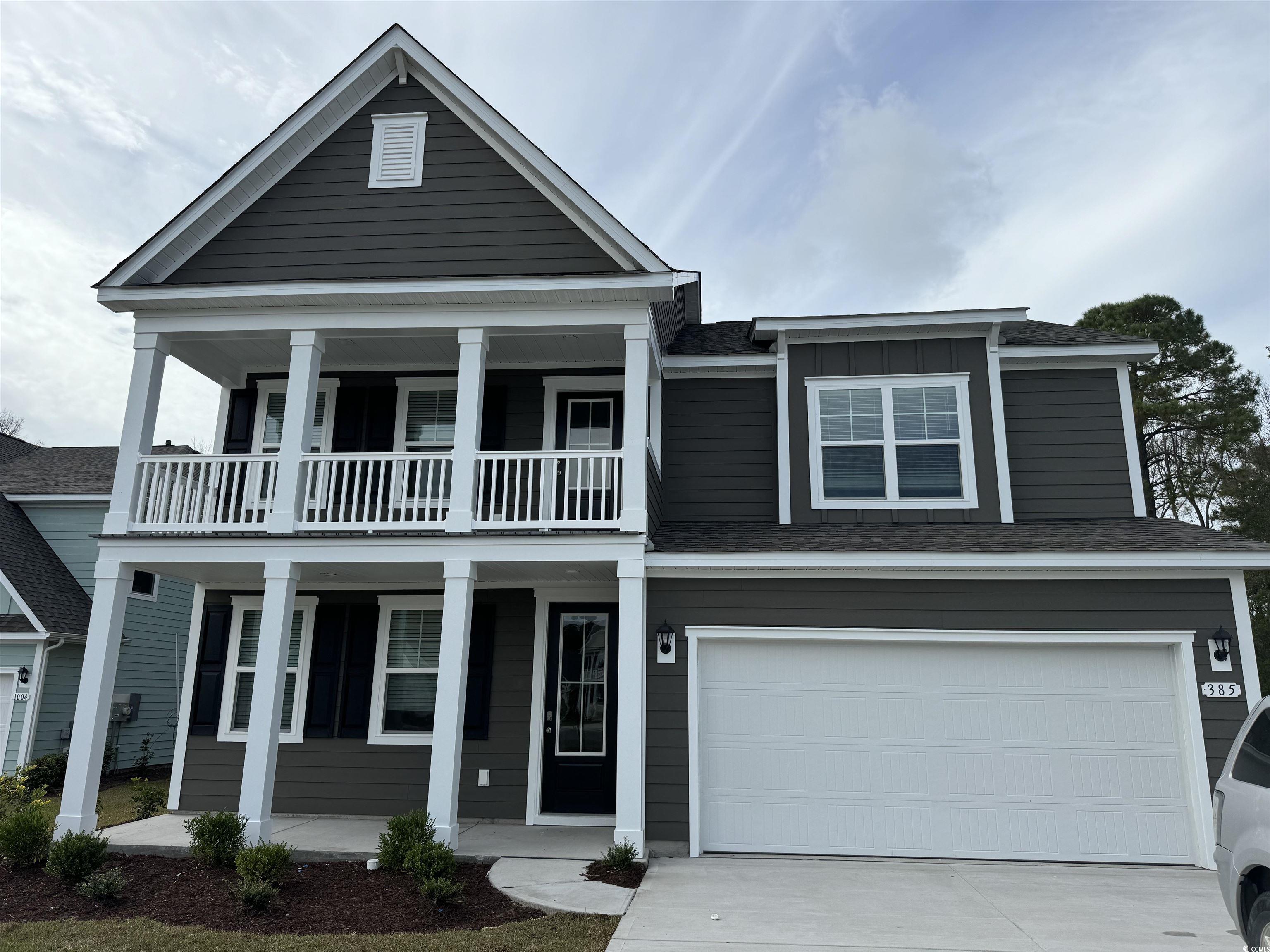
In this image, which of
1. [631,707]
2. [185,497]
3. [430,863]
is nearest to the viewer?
[430,863]

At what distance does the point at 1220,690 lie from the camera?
7727mm

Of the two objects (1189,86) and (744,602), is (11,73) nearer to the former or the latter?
(744,602)

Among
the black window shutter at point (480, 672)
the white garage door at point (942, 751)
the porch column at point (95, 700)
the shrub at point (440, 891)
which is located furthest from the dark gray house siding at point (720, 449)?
the porch column at point (95, 700)

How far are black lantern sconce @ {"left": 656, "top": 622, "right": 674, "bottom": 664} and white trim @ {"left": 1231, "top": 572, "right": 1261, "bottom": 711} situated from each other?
548 cm

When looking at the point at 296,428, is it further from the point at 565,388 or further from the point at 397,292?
the point at 565,388

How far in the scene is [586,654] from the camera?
941 centimetres

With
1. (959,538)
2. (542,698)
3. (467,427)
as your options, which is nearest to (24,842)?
(542,698)

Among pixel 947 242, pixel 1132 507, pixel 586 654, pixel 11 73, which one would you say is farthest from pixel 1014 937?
pixel 947 242

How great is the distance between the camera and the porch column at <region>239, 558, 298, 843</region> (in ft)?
24.6

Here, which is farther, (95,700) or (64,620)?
(64,620)

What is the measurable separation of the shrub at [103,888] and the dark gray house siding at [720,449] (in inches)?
253

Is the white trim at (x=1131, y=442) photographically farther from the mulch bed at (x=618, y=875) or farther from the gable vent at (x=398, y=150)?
the gable vent at (x=398, y=150)

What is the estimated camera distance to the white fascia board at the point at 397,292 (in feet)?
26.9

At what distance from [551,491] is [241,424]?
4677mm
